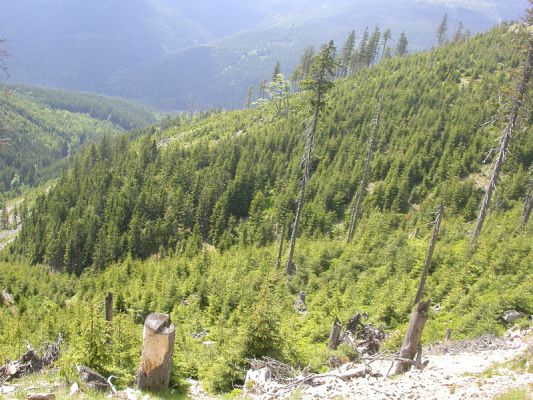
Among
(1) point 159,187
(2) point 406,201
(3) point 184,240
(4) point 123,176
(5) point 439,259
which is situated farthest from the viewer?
(4) point 123,176

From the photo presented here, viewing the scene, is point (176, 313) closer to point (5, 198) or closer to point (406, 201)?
point (406, 201)

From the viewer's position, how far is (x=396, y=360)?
11.5 m

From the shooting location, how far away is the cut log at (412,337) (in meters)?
10.9

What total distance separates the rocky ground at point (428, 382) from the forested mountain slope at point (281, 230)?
6.66ft

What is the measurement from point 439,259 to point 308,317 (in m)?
9.84

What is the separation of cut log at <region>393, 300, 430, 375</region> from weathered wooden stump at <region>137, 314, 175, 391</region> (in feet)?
20.6

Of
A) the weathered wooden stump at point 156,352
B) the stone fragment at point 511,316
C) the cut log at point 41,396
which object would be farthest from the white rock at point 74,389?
the stone fragment at point 511,316

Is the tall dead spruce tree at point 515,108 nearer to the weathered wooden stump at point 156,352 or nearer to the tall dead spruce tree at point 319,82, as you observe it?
the tall dead spruce tree at point 319,82

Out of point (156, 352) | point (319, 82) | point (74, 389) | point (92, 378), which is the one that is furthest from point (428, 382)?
point (319, 82)

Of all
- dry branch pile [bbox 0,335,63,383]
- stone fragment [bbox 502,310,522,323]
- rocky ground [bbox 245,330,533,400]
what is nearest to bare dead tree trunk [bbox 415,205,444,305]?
stone fragment [bbox 502,310,522,323]

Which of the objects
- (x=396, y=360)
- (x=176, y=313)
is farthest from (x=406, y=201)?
(x=396, y=360)

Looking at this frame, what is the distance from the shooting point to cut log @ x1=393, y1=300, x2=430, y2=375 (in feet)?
35.6

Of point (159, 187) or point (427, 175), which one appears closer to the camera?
point (427, 175)

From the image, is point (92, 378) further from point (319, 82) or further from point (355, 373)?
point (319, 82)
